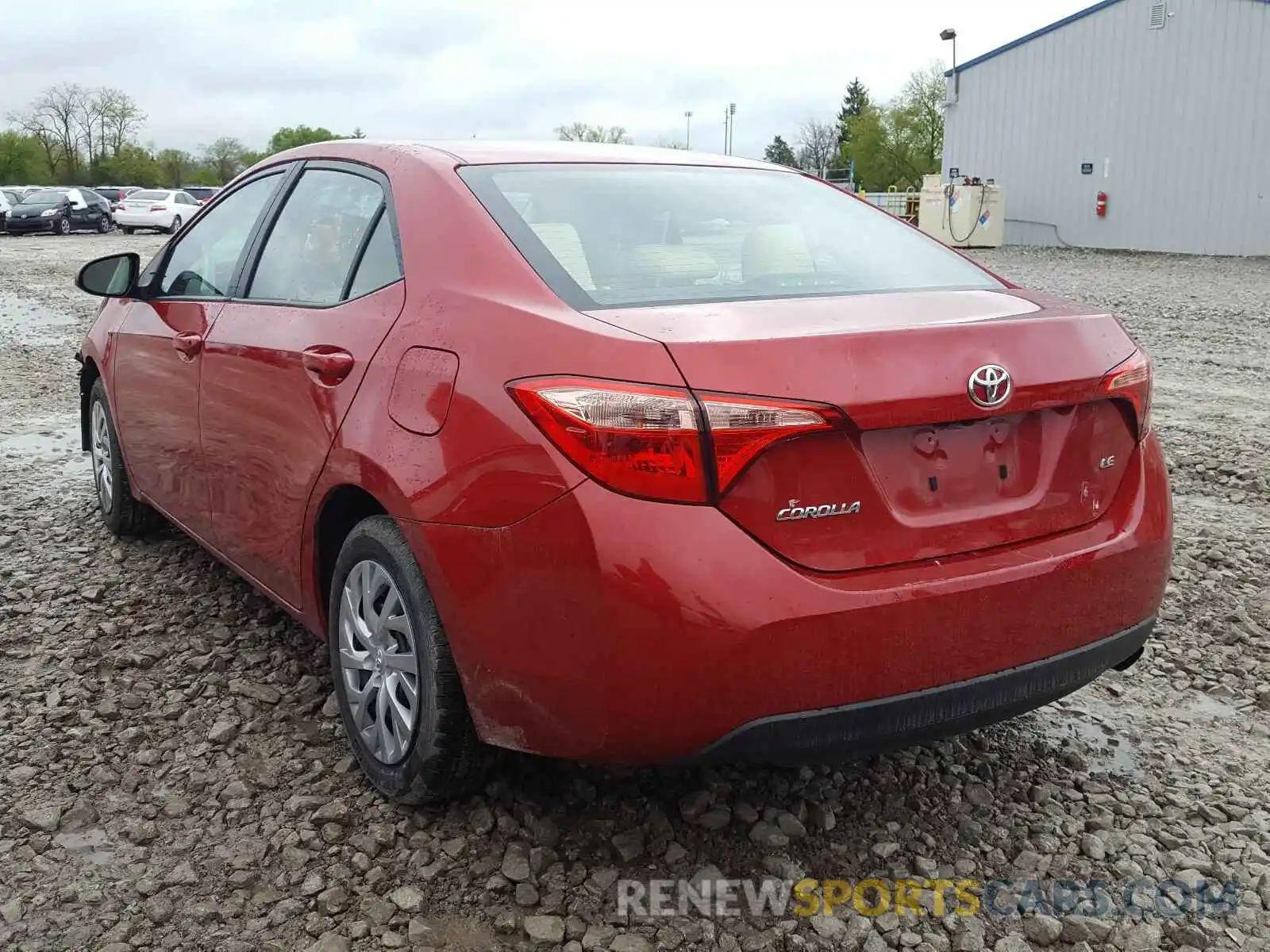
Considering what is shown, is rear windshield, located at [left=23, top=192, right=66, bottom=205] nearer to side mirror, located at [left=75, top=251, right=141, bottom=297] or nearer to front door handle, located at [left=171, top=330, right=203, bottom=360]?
side mirror, located at [left=75, top=251, right=141, bottom=297]

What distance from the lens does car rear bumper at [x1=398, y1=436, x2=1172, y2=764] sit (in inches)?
86.0

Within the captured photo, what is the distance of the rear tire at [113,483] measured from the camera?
4867mm

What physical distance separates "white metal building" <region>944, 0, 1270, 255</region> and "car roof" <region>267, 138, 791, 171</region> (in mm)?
26540

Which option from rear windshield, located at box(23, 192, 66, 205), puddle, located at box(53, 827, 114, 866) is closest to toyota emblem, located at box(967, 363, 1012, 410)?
puddle, located at box(53, 827, 114, 866)

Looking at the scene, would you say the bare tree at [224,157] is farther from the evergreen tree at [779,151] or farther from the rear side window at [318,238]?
the rear side window at [318,238]

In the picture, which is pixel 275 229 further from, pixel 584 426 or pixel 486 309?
pixel 584 426

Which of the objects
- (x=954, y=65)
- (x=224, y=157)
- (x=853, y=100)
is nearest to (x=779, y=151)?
(x=853, y=100)

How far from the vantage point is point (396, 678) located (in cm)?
282

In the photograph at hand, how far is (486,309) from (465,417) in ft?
0.82

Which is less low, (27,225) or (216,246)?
(27,225)

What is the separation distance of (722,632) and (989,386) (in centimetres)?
73

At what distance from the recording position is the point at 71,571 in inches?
184

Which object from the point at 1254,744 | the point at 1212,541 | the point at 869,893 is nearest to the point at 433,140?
the point at 869,893

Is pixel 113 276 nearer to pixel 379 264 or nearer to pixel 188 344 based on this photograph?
pixel 188 344
